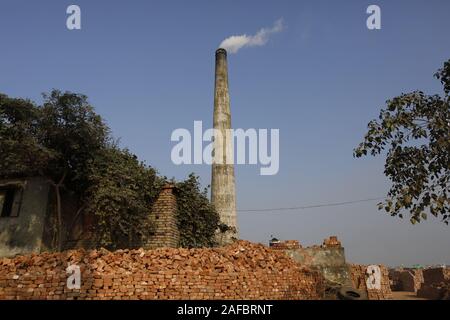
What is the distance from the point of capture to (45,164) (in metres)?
12.8

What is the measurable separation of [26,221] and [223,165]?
10109 mm

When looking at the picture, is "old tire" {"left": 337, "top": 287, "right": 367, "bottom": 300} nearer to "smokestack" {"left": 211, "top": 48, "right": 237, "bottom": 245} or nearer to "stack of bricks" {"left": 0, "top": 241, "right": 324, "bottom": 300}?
"stack of bricks" {"left": 0, "top": 241, "right": 324, "bottom": 300}

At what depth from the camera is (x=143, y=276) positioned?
8.04 m

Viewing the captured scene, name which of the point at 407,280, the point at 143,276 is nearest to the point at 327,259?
the point at 143,276

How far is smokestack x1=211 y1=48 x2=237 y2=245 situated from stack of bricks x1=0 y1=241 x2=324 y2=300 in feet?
32.8

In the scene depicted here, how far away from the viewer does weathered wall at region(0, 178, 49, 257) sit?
43.9 ft

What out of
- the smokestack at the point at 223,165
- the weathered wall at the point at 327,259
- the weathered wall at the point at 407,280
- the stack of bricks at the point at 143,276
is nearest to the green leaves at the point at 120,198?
the stack of bricks at the point at 143,276

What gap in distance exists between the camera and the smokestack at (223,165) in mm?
19891

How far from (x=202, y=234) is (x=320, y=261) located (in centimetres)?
448

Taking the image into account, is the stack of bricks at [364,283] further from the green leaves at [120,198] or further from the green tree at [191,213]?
the green leaves at [120,198]

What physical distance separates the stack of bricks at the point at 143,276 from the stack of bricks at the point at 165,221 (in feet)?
12.6

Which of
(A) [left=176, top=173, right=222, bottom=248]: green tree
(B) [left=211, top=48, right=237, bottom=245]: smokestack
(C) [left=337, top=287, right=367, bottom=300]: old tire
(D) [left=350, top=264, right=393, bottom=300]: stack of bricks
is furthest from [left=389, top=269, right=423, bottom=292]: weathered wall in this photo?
(A) [left=176, top=173, right=222, bottom=248]: green tree
